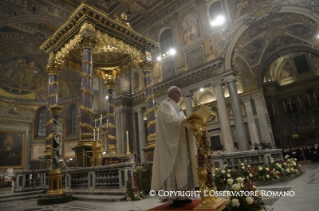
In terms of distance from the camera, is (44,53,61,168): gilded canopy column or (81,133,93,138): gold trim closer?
(81,133,93,138): gold trim

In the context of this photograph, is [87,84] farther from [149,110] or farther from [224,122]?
[224,122]

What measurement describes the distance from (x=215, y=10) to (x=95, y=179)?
12.8 meters

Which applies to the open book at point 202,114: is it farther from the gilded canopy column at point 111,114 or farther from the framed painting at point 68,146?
the framed painting at point 68,146

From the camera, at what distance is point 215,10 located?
45.4ft

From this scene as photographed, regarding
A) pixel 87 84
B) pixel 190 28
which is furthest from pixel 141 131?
pixel 87 84

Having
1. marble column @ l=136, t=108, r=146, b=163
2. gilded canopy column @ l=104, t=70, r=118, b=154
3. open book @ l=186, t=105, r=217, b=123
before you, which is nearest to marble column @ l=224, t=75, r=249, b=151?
gilded canopy column @ l=104, t=70, r=118, b=154

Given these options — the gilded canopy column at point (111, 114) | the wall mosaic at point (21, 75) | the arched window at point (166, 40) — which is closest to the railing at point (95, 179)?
the gilded canopy column at point (111, 114)

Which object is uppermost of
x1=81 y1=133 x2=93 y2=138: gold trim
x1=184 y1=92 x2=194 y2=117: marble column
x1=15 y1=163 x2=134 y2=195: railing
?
x1=184 y1=92 x2=194 y2=117: marble column

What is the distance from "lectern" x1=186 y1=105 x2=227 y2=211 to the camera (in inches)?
91.7

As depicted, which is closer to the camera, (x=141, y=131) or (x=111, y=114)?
(x=111, y=114)

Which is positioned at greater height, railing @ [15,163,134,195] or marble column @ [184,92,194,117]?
marble column @ [184,92,194,117]

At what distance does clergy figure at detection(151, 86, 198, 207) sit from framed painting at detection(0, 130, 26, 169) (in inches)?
785

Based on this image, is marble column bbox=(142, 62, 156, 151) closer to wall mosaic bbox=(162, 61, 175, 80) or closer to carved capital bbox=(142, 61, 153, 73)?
carved capital bbox=(142, 61, 153, 73)

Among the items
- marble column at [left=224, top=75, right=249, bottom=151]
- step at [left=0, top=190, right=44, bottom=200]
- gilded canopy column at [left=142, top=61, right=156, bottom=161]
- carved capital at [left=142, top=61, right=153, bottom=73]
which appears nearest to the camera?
step at [left=0, top=190, right=44, bottom=200]
